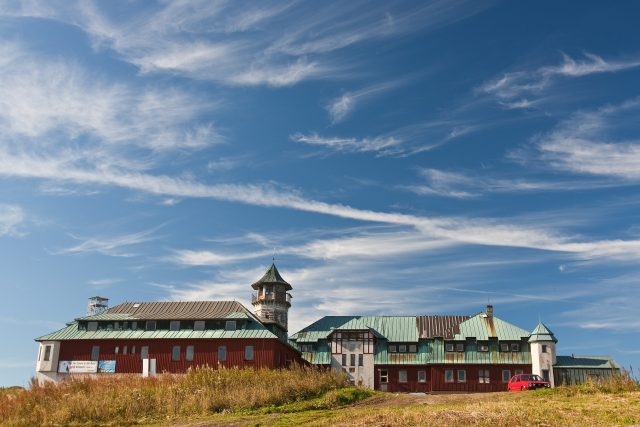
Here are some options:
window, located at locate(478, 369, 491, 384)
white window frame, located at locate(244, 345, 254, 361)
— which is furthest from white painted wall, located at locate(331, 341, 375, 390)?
window, located at locate(478, 369, 491, 384)

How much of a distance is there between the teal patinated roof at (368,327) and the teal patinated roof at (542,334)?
1249 cm

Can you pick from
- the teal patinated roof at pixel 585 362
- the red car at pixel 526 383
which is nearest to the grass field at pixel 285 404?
the red car at pixel 526 383

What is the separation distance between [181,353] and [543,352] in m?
37.1

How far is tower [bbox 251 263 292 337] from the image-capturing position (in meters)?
72.4

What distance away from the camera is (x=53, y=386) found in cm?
3706

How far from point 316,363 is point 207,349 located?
13.3 meters

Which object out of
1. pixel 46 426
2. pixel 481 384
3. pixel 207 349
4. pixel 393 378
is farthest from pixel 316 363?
pixel 46 426

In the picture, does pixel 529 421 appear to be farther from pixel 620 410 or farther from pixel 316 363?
pixel 316 363

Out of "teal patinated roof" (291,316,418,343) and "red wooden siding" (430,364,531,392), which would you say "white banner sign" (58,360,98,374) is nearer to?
"teal patinated roof" (291,316,418,343)

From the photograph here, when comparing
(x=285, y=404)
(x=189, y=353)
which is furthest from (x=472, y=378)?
(x=285, y=404)

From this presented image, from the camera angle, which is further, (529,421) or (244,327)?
(244,327)

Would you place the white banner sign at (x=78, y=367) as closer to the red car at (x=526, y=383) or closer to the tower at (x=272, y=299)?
the tower at (x=272, y=299)

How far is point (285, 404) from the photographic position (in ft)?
111

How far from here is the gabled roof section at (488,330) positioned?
219 ft
